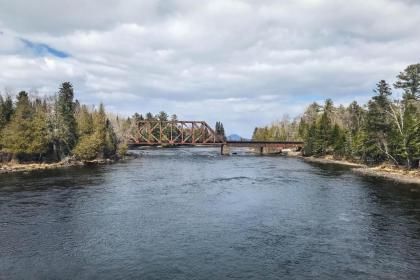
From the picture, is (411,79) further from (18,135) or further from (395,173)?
(18,135)

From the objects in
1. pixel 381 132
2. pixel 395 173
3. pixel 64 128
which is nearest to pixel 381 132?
pixel 381 132

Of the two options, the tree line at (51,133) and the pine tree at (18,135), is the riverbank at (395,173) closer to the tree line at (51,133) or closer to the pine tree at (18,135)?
the tree line at (51,133)

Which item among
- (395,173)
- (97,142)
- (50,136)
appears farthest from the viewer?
(97,142)

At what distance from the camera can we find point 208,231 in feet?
115

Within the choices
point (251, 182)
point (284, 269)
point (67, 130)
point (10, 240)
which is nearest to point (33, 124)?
point (67, 130)

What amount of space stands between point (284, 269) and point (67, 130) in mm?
88824

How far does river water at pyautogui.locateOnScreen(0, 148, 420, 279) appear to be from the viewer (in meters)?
25.9

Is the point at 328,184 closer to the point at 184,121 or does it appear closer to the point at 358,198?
the point at 358,198

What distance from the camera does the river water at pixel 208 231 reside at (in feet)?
85.0

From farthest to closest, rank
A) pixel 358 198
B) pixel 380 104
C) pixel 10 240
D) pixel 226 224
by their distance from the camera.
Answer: pixel 380 104 → pixel 358 198 → pixel 226 224 → pixel 10 240

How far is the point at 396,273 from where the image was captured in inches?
990

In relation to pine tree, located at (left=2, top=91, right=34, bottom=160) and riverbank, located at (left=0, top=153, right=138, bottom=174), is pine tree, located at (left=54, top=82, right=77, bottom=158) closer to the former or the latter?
riverbank, located at (left=0, top=153, right=138, bottom=174)

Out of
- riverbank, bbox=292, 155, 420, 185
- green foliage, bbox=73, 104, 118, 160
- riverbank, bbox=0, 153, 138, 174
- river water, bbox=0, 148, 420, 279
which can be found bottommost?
river water, bbox=0, 148, 420, 279

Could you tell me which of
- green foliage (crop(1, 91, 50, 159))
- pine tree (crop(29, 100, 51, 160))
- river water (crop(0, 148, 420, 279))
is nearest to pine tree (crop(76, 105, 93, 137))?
pine tree (crop(29, 100, 51, 160))
